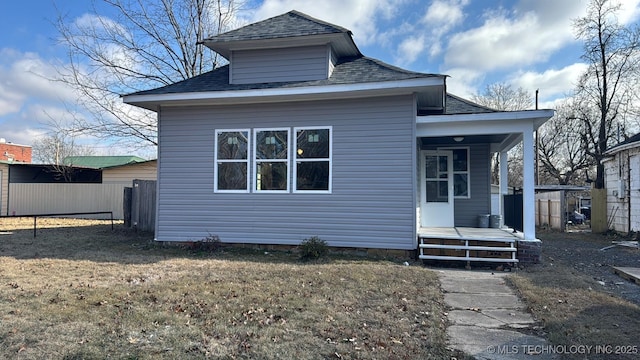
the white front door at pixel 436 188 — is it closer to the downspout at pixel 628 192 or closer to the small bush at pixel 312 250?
the small bush at pixel 312 250

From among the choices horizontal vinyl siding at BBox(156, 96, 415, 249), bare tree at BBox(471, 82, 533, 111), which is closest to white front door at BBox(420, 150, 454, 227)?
horizontal vinyl siding at BBox(156, 96, 415, 249)

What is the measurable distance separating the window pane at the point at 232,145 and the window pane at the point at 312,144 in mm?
1216

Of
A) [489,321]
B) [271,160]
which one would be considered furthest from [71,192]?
[489,321]

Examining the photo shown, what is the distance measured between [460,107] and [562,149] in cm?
2906

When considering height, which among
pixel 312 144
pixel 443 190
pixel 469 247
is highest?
pixel 312 144

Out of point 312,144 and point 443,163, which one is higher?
point 312,144

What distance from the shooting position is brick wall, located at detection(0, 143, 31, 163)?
139 feet

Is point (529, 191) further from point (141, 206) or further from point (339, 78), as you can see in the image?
point (141, 206)

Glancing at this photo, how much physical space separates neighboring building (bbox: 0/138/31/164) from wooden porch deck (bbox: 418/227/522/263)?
1904 inches

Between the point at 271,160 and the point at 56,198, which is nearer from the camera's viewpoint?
the point at 271,160

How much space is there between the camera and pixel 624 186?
13.8 meters

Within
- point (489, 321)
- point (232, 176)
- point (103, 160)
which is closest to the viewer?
point (489, 321)

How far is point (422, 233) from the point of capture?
786cm

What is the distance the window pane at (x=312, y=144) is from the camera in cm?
815
